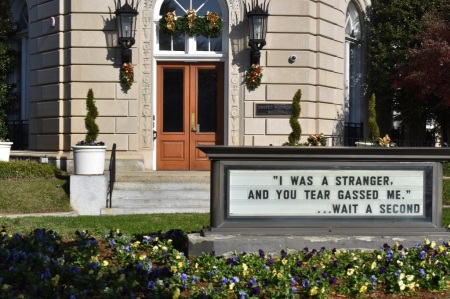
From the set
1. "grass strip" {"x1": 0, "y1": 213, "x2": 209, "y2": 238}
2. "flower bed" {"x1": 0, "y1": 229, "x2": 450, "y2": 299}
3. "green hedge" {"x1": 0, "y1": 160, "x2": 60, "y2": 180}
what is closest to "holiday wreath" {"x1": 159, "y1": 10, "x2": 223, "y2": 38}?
"green hedge" {"x1": 0, "y1": 160, "x2": 60, "y2": 180}

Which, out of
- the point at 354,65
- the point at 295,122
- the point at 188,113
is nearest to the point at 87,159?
the point at 188,113

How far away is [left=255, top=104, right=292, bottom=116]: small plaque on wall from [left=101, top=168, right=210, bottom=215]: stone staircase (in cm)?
214

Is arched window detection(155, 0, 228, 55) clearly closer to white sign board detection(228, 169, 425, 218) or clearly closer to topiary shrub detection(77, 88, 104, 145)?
topiary shrub detection(77, 88, 104, 145)

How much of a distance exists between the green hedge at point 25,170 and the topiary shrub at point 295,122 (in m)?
5.39

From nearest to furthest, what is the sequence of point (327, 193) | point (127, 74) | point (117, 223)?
point (327, 193) → point (117, 223) → point (127, 74)

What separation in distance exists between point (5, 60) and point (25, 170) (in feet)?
17.7

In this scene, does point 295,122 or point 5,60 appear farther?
point 5,60

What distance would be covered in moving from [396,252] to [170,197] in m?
8.97

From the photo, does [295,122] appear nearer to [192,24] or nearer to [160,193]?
[192,24]

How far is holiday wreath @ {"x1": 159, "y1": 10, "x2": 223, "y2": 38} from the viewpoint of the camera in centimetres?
1906

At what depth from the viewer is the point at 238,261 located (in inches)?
308

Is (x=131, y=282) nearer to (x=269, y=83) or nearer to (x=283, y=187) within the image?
(x=283, y=187)

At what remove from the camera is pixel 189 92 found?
64.3 feet

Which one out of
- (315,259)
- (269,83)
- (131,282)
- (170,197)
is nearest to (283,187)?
(315,259)
